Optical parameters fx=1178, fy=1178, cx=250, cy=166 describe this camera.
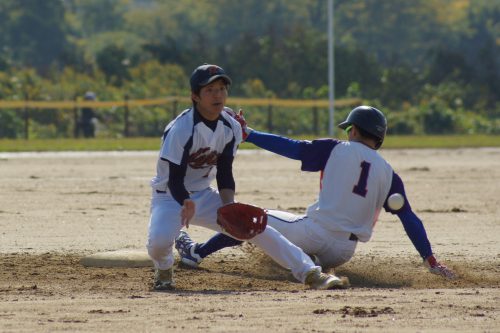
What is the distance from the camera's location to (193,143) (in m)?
7.84

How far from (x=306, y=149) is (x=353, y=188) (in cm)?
44

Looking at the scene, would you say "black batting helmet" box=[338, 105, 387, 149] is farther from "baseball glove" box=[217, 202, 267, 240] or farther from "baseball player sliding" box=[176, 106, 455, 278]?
"baseball glove" box=[217, 202, 267, 240]

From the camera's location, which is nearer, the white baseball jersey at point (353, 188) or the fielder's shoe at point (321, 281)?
the fielder's shoe at point (321, 281)

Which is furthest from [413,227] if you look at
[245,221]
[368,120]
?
[245,221]

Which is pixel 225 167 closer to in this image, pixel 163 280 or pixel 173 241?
pixel 173 241

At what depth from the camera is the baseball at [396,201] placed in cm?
804

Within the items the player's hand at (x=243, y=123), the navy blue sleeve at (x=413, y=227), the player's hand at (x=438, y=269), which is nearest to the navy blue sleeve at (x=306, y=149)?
the player's hand at (x=243, y=123)

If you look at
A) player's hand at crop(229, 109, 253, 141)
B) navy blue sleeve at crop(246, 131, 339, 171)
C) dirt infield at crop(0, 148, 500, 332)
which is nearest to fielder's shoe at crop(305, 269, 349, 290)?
dirt infield at crop(0, 148, 500, 332)

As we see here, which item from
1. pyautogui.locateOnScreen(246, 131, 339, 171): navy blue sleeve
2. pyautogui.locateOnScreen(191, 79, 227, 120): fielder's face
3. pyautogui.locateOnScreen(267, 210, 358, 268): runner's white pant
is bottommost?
pyautogui.locateOnScreen(267, 210, 358, 268): runner's white pant

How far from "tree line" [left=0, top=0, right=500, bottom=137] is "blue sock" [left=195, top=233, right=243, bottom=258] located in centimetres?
2623

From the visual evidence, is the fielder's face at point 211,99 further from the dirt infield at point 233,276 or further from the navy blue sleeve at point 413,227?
the navy blue sleeve at point 413,227

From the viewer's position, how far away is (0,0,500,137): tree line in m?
40.1

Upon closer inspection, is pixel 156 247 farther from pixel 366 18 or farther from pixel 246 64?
pixel 366 18

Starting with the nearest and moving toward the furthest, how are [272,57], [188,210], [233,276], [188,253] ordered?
[188,210], [233,276], [188,253], [272,57]
